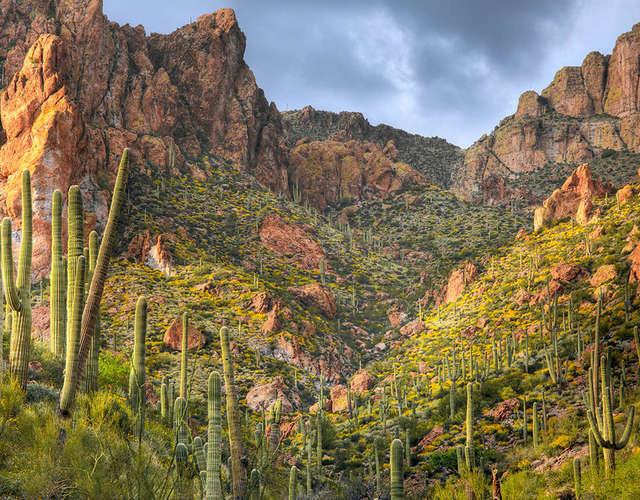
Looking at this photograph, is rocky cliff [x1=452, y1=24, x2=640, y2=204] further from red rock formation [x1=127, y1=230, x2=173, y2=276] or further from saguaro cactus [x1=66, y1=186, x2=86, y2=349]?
saguaro cactus [x1=66, y1=186, x2=86, y2=349]

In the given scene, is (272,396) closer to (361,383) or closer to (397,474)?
(361,383)

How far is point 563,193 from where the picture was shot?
49.3m

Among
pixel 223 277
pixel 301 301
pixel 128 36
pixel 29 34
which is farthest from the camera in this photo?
pixel 128 36

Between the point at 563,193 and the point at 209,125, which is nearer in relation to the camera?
the point at 563,193

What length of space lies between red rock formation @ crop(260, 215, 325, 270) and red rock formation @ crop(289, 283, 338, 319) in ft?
18.6

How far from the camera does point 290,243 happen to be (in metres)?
58.2

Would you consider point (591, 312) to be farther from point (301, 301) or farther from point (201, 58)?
point (201, 58)

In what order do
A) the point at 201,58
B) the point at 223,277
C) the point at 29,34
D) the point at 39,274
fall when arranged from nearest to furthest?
1. the point at 39,274
2. the point at 223,277
3. the point at 29,34
4. the point at 201,58

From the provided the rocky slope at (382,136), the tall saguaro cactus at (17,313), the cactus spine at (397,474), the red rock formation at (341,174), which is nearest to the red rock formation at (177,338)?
the tall saguaro cactus at (17,313)

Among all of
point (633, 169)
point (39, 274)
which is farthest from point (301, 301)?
point (633, 169)

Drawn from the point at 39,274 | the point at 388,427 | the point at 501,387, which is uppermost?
the point at 39,274

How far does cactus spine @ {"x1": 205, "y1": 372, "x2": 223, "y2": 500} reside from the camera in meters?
7.26

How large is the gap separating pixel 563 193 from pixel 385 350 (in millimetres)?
21288

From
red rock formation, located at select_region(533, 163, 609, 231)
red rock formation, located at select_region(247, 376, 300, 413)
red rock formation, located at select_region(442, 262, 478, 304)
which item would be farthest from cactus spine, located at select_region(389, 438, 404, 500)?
red rock formation, located at select_region(533, 163, 609, 231)
